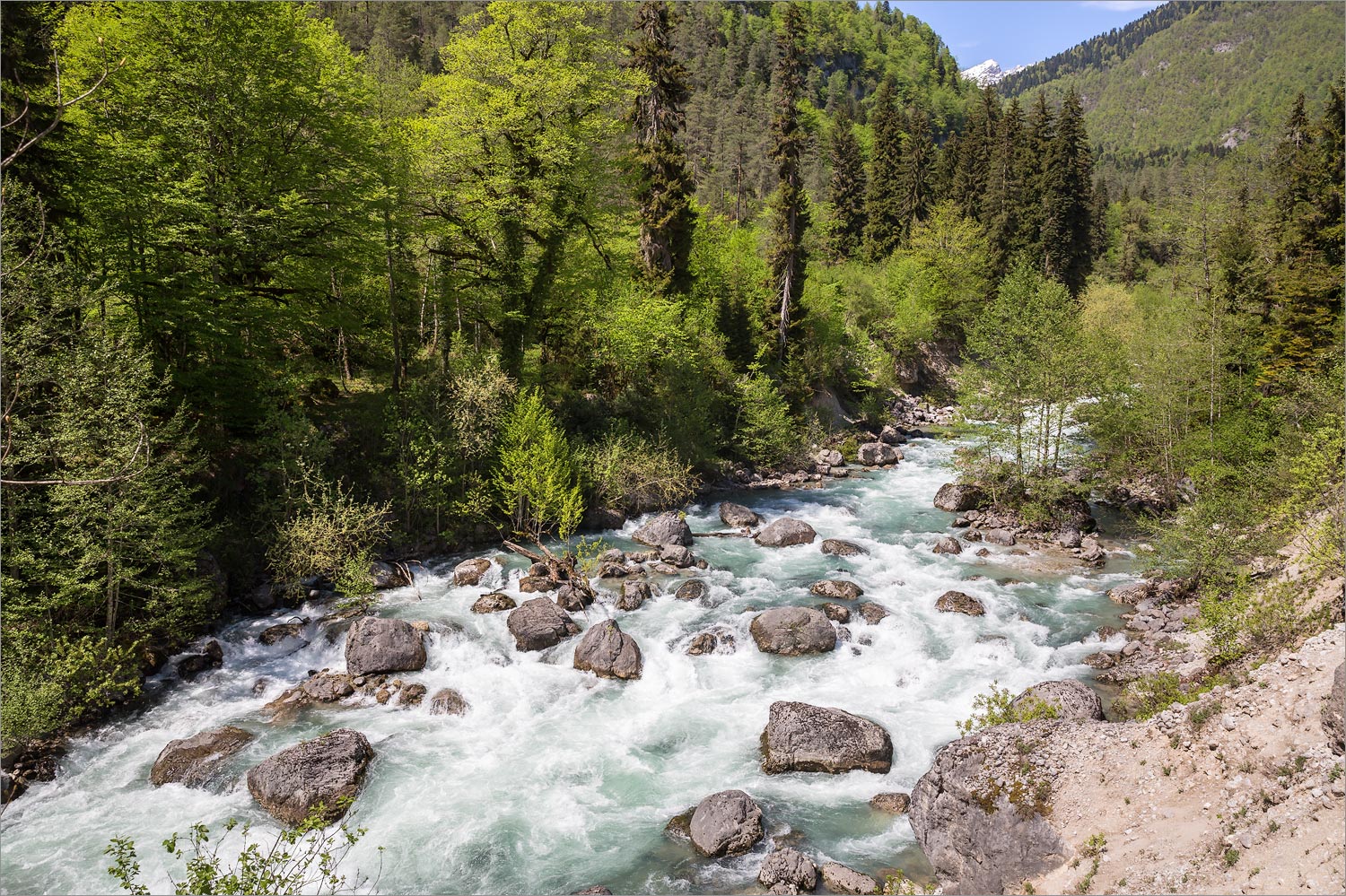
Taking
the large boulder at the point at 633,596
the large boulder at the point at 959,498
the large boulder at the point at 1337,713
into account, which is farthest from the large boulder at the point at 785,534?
the large boulder at the point at 1337,713

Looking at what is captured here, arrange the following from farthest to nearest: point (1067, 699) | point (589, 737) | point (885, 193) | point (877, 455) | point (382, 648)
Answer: point (885, 193)
point (877, 455)
point (382, 648)
point (589, 737)
point (1067, 699)

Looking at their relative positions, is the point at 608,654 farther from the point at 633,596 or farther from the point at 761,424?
the point at 761,424

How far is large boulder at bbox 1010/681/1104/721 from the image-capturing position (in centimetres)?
1373

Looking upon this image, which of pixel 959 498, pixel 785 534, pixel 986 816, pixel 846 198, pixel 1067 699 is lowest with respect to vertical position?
pixel 986 816

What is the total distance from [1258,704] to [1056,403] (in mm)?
Answer: 17556

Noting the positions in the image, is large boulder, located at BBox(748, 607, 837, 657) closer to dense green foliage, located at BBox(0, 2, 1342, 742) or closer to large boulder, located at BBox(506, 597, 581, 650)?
large boulder, located at BBox(506, 597, 581, 650)

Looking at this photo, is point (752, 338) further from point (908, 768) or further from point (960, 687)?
point (908, 768)

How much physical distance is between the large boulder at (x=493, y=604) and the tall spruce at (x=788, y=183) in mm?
22420

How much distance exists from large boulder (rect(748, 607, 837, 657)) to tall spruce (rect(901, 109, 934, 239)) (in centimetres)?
5218

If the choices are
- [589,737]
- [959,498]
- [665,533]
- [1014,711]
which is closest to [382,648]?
[589,737]

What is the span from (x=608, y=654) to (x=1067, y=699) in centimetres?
1009

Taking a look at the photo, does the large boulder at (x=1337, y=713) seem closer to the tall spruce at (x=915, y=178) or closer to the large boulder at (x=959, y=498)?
the large boulder at (x=959, y=498)

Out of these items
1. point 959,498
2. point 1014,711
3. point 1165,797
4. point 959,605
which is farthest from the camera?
point 959,498

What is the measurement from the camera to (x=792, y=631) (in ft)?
59.8
